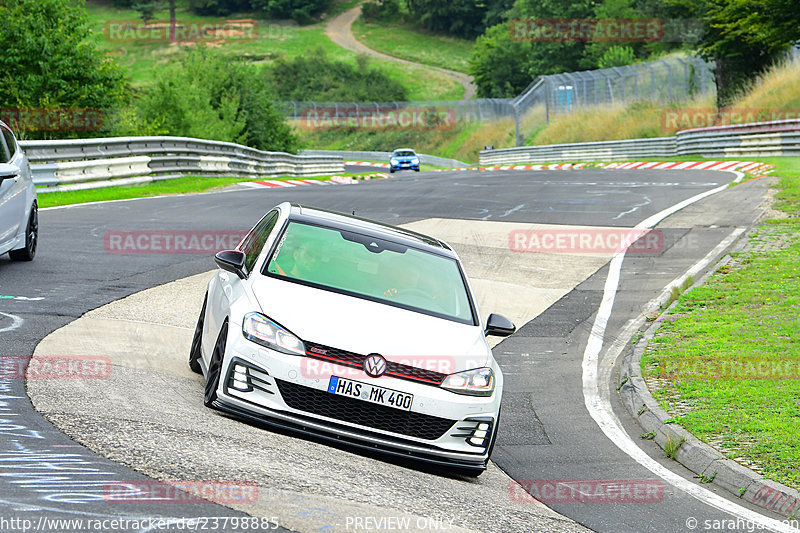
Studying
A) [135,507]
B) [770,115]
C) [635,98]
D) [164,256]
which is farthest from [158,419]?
[635,98]

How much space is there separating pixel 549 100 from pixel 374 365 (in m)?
61.4

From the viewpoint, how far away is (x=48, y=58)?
97.7ft

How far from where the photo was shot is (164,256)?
1458cm

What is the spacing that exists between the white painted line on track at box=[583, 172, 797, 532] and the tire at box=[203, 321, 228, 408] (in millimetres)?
3348

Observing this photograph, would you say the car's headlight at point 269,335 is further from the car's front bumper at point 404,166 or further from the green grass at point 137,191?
the car's front bumper at point 404,166

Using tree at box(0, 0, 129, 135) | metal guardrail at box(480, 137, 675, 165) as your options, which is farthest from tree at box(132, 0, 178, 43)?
tree at box(0, 0, 129, 135)

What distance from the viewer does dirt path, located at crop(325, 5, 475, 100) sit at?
130 metres

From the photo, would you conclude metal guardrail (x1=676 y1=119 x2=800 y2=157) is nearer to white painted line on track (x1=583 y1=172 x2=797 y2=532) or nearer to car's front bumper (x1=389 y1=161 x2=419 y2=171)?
car's front bumper (x1=389 y1=161 x2=419 y2=171)

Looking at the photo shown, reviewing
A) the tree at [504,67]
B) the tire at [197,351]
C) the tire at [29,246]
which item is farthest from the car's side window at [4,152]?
the tree at [504,67]

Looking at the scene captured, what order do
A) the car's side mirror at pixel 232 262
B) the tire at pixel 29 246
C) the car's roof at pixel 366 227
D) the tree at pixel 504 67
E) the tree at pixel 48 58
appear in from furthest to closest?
the tree at pixel 504 67, the tree at pixel 48 58, the tire at pixel 29 246, the car's roof at pixel 366 227, the car's side mirror at pixel 232 262

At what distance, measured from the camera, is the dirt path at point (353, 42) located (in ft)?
426

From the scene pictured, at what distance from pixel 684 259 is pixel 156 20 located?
5498 inches

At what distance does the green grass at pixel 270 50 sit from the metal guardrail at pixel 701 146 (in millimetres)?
66420

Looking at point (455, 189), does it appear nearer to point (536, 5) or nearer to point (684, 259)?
point (684, 259)
